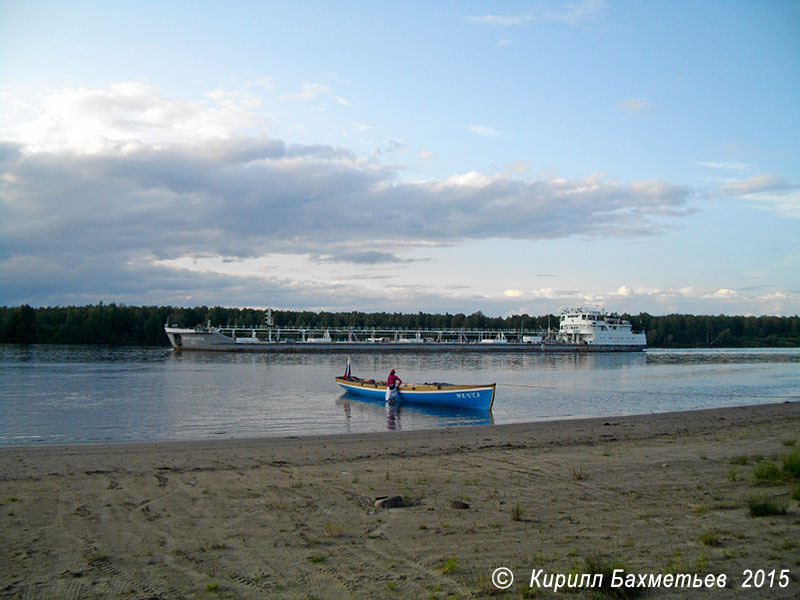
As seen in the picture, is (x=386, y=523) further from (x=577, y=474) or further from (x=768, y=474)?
(x=768, y=474)

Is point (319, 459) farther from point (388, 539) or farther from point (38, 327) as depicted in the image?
point (38, 327)

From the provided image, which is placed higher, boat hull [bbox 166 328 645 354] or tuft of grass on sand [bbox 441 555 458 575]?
tuft of grass on sand [bbox 441 555 458 575]

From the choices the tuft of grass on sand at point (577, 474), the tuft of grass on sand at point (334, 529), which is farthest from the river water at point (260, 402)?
the tuft of grass on sand at point (334, 529)

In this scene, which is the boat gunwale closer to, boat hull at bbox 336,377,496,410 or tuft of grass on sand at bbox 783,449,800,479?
boat hull at bbox 336,377,496,410

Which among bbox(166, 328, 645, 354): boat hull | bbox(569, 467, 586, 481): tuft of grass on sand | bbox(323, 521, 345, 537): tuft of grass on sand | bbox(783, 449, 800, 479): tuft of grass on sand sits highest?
bbox(783, 449, 800, 479): tuft of grass on sand

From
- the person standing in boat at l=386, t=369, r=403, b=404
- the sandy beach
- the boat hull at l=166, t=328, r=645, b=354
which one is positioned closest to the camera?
the sandy beach

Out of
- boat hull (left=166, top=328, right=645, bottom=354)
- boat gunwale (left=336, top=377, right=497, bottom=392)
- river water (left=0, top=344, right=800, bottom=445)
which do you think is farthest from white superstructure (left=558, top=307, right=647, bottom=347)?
boat gunwale (left=336, top=377, right=497, bottom=392)

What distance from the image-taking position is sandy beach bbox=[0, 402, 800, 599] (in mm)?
6293

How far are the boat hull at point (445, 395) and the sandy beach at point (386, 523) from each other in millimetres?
14358

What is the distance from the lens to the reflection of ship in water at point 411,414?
26172 mm

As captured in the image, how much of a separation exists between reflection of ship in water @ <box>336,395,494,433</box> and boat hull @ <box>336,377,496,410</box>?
1.03 feet

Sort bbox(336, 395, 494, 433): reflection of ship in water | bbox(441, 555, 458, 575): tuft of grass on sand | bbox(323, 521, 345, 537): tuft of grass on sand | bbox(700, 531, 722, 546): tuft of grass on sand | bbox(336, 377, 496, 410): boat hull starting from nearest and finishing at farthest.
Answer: bbox(441, 555, 458, 575): tuft of grass on sand
bbox(700, 531, 722, 546): tuft of grass on sand
bbox(323, 521, 345, 537): tuft of grass on sand
bbox(336, 395, 494, 433): reflection of ship in water
bbox(336, 377, 496, 410): boat hull

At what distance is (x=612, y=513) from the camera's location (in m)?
8.72

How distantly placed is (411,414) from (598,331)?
314 feet
